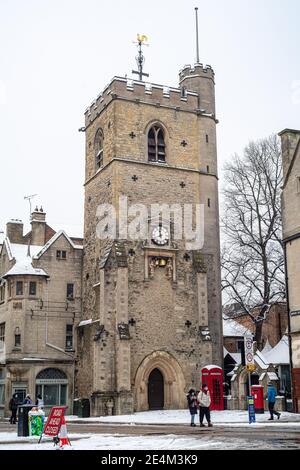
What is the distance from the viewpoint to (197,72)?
141 feet

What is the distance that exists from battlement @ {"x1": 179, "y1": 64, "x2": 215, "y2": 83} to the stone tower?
0.21 m

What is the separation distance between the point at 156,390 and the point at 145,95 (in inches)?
686

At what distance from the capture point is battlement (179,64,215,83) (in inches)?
1689

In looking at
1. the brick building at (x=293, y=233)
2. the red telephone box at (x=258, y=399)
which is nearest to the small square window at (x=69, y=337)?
the red telephone box at (x=258, y=399)

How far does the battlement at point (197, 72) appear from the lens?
42.9 m

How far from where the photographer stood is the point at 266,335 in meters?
56.1

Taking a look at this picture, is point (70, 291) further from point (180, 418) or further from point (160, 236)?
point (180, 418)

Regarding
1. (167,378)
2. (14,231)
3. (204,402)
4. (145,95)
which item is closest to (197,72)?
(145,95)

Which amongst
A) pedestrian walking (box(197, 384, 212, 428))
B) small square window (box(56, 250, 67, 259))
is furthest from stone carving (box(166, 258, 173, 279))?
pedestrian walking (box(197, 384, 212, 428))

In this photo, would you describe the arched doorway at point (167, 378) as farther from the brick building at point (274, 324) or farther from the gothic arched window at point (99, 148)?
the brick building at point (274, 324)

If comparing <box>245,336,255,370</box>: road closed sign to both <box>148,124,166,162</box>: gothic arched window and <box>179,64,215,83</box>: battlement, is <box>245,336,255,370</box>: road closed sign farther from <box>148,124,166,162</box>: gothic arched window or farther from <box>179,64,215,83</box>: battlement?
<box>179,64,215,83</box>: battlement

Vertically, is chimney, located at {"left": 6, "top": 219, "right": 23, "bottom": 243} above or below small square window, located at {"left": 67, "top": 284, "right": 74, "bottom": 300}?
above
